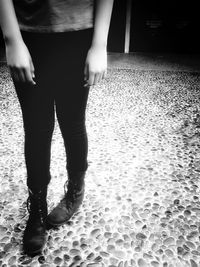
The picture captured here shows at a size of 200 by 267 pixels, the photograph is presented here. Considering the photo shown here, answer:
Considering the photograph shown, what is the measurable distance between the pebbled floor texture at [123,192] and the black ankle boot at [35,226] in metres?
0.04

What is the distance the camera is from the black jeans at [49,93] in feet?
2.49

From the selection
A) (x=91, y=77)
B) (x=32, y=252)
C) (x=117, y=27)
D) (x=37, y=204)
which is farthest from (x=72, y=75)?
(x=117, y=27)

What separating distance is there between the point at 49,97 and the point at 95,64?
210 mm

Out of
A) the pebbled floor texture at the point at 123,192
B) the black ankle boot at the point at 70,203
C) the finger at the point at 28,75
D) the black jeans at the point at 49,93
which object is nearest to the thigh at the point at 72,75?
the black jeans at the point at 49,93

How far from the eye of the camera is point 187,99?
282cm

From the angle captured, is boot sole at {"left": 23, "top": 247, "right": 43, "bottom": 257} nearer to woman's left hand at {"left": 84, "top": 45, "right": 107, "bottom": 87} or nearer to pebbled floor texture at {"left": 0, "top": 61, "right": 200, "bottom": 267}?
pebbled floor texture at {"left": 0, "top": 61, "right": 200, "bottom": 267}

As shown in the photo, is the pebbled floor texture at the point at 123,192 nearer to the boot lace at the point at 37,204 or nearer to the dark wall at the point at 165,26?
the boot lace at the point at 37,204

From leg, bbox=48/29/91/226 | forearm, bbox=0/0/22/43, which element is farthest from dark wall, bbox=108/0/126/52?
forearm, bbox=0/0/22/43

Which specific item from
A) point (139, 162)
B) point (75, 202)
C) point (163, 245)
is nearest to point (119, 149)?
point (139, 162)

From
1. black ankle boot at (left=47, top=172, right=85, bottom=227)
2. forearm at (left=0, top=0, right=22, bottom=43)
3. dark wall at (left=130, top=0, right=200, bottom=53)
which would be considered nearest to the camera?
forearm at (left=0, top=0, right=22, bottom=43)

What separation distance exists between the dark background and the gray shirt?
6.11 metres

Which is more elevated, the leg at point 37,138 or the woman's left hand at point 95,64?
the woman's left hand at point 95,64

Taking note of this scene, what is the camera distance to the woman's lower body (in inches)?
30.0

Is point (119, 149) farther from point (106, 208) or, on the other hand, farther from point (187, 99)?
point (187, 99)
